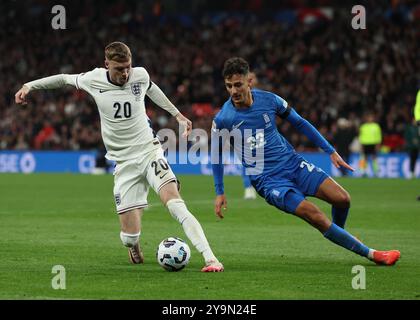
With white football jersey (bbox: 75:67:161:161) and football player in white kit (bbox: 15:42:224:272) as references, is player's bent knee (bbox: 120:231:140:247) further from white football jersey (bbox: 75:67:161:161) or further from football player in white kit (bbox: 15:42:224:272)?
white football jersey (bbox: 75:67:161:161)

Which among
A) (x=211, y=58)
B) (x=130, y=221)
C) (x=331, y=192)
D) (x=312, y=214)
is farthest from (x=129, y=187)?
(x=211, y=58)

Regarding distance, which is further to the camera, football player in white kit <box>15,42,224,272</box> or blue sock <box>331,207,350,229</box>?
blue sock <box>331,207,350,229</box>

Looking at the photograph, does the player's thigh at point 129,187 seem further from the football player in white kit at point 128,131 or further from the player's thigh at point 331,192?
the player's thigh at point 331,192

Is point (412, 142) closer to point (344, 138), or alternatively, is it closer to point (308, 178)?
point (344, 138)

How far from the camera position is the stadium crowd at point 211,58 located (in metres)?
31.2

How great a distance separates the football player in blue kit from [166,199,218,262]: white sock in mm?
455

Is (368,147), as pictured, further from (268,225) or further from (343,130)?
(268,225)

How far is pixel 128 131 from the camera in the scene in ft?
31.1

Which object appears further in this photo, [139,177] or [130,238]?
[130,238]

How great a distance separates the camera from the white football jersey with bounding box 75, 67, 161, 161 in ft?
31.0

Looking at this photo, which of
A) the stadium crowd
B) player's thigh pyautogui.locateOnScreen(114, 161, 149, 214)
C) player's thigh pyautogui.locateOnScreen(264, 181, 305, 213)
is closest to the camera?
player's thigh pyautogui.locateOnScreen(264, 181, 305, 213)

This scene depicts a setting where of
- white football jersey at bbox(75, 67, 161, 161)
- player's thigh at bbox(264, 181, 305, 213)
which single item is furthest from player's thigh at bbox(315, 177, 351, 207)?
white football jersey at bbox(75, 67, 161, 161)

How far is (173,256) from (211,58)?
27.3 metres

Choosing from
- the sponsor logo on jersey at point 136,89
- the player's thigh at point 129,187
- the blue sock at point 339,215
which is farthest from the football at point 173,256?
the blue sock at point 339,215
